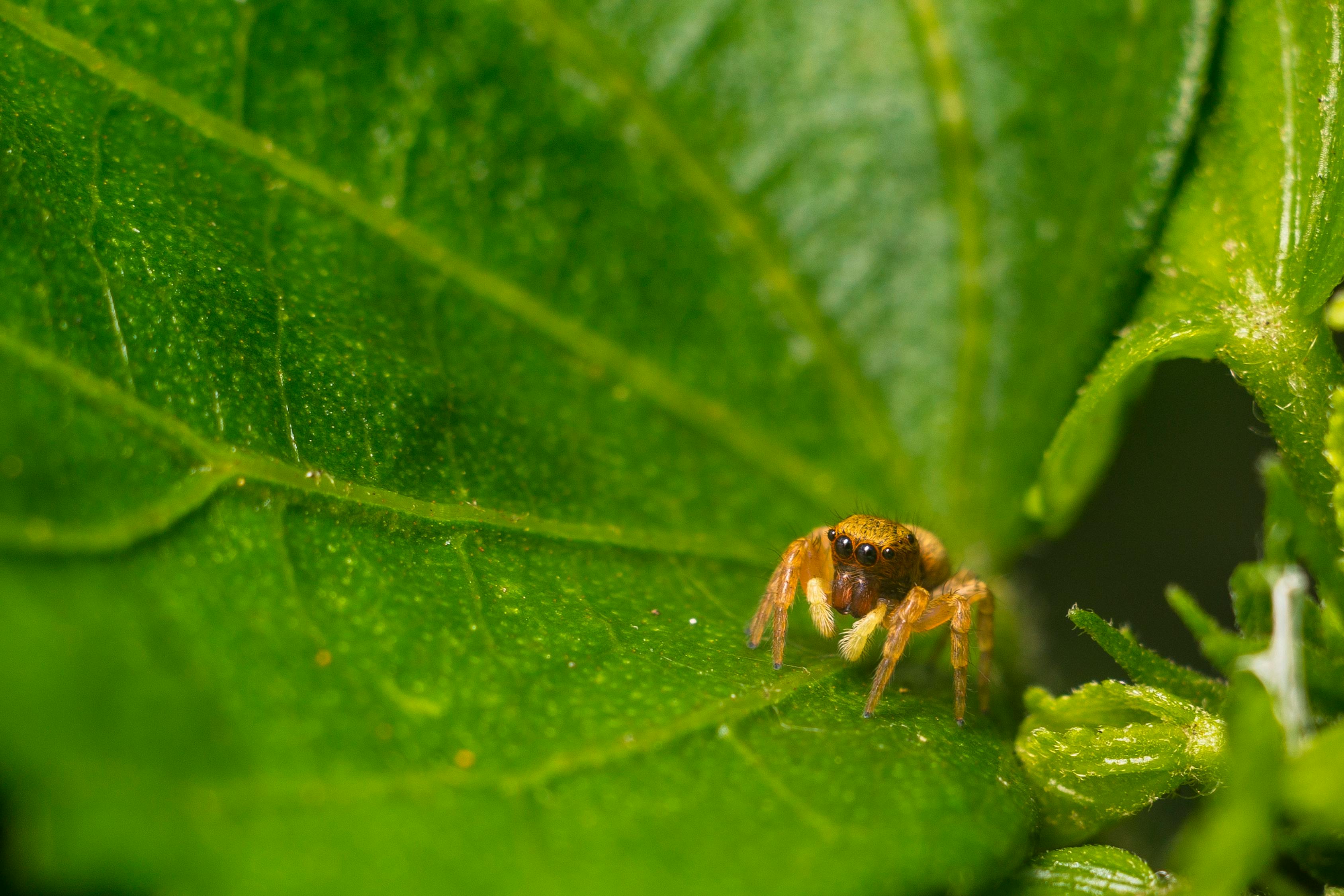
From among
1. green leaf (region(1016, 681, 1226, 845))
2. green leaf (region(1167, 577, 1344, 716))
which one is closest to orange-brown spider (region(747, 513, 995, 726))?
green leaf (region(1016, 681, 1226, 845))

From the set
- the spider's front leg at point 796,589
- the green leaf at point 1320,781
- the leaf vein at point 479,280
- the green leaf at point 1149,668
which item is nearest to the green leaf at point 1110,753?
the green leaf at point 1149,668

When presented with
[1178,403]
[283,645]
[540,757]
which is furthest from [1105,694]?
[1178,403]

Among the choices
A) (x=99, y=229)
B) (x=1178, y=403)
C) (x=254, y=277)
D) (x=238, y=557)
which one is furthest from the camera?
(x=1178, y=403)

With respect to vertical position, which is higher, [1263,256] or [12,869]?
[1263,256]

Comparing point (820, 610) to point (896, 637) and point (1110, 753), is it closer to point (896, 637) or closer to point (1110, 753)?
point (896, 637)

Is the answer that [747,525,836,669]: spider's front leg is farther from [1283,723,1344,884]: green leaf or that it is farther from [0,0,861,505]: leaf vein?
[1283,723,1344,884]: green leaf

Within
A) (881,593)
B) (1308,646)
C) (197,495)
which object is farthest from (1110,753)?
(197,495)

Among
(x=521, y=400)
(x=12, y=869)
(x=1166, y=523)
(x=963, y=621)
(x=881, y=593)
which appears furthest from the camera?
(x=1166, y=523)

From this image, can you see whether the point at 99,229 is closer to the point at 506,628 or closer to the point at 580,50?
the point at 506,628
